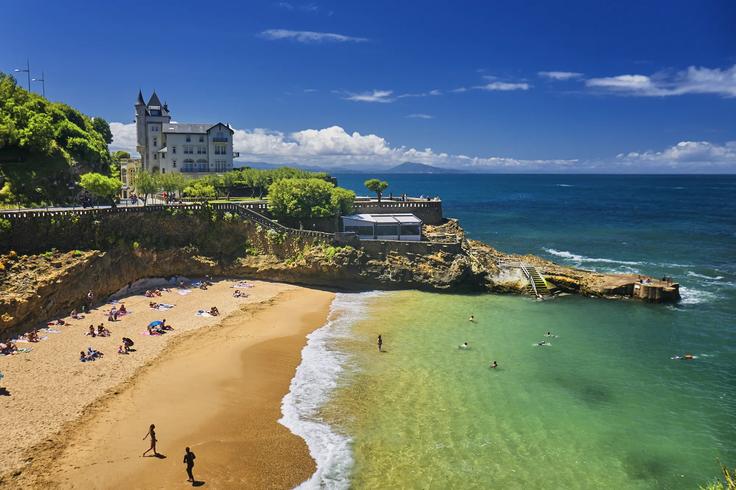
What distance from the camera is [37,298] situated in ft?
124

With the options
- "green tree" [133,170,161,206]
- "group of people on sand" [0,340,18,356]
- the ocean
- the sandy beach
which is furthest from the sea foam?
"green tree" [133,170,161,206]

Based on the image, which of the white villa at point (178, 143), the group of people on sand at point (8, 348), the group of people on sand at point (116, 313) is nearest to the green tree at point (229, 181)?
the white villa at point (178, 143)

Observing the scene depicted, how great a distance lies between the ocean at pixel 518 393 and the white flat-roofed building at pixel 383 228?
8.57 m

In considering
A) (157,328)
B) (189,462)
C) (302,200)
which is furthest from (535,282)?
(189,462)

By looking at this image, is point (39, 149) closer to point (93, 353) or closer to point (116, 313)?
point (116, 313)

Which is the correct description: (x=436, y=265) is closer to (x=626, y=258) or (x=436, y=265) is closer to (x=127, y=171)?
(x=626, y=258)

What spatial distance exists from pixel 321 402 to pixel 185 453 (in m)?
8.01

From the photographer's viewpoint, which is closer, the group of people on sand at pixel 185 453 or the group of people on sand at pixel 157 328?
the group of people on sand at pixel 185 453

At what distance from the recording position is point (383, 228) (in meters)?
58.3

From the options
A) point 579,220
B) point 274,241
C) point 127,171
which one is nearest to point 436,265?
point 274,241

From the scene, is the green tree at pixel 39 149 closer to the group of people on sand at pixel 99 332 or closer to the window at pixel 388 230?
the group of people on sand at pixel 99 332

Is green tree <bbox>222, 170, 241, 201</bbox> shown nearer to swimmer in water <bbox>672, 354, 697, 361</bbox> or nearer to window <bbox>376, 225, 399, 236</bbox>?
window <bbox>376, 225, 399, 236</bbox>

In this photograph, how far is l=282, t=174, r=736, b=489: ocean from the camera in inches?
939

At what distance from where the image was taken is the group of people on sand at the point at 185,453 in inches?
859
